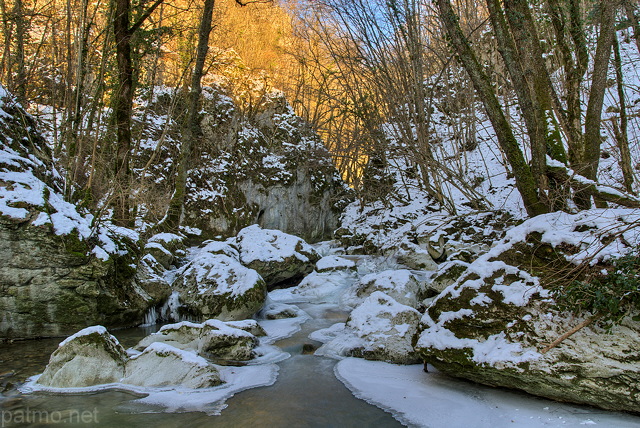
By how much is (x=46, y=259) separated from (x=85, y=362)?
2.20 metres

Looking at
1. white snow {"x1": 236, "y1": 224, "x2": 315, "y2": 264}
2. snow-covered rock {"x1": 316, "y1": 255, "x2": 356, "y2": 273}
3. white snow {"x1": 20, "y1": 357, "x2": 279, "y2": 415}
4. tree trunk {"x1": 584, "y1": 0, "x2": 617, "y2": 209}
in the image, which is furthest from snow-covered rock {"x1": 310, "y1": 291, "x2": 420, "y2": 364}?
snow-covered rock {"x1": 316, "y1": 255, "x2": 356, "y2": 273}

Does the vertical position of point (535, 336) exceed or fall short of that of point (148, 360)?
it exceeds it

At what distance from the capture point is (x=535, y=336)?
9.84 feet

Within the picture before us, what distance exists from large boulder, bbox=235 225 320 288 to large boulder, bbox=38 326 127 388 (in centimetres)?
474

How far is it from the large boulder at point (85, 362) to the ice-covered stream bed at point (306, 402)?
158mm

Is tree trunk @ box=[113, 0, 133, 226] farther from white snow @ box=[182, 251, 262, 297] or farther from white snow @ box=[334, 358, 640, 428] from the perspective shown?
white snow @ box=[334, 358, 640, 428]

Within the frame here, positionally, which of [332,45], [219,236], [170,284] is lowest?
[170,284]

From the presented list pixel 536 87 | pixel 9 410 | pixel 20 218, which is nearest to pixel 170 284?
pixel 20 218

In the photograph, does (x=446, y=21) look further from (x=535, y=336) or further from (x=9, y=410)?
(x=9, y=410)

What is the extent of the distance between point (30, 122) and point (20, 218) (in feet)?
7.80

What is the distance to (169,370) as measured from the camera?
3672 millimetres

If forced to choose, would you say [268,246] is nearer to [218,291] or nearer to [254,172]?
[218,291]

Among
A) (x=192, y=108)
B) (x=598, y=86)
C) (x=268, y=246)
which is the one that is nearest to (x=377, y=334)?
(x=598, y=86)

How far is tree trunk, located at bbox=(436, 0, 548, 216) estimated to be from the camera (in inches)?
180
